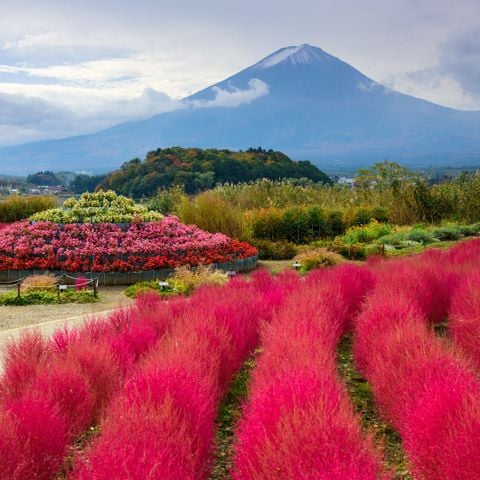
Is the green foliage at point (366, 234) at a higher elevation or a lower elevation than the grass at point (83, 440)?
lower

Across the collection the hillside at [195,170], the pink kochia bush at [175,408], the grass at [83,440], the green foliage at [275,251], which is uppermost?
the hillside at [195,170]

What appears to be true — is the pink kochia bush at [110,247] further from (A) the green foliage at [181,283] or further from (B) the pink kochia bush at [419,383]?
(B) the pink kochia bush at [419,383]

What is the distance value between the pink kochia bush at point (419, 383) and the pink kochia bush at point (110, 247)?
7622 millimetres

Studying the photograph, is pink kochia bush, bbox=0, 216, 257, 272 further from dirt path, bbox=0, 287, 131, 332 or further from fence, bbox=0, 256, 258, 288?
dirt path, bbox=0, 287, 131, 332

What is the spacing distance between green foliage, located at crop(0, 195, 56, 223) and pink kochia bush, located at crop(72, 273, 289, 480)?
2011cm

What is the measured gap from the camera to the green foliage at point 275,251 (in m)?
17.5

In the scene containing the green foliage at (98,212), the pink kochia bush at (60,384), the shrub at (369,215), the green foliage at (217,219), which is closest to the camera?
the pink kochia bush at (60,384)

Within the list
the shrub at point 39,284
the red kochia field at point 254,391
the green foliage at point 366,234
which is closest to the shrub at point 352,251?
the green foliage at point 366,234

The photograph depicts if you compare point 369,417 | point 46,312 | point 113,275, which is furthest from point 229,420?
point 113,275

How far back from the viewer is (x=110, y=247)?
574 inches

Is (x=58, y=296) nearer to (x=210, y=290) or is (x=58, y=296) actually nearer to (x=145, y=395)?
(x=210, y=290)

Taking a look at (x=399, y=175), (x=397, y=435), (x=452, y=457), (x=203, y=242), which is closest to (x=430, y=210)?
(x=399, y=175)

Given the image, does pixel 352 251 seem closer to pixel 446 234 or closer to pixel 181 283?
pixel 446 234

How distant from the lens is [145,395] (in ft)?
12.2
